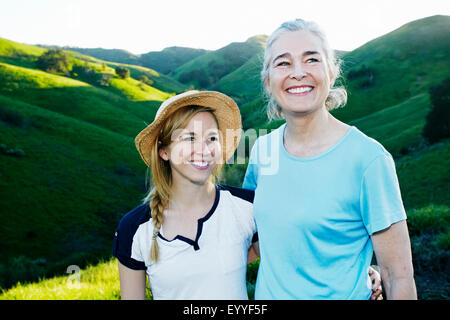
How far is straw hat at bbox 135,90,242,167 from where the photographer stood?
8.23ft

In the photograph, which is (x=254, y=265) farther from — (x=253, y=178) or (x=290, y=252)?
(x=290, y=252)

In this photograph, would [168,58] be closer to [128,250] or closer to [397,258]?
[128,250]

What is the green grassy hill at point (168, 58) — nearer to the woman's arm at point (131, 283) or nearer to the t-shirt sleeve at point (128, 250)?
the t-shirt sleeve at point (128, 250)

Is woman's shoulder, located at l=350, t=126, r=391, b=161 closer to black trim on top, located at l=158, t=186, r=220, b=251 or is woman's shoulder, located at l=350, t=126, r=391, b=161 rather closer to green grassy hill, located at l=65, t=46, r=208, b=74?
black trim on top, located at l=158, t=186, r=220, b=251

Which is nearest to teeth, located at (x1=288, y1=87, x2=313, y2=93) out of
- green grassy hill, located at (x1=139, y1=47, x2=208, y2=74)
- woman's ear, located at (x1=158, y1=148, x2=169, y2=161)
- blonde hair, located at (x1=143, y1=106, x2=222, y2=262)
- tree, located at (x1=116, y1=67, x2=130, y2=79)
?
blonde hair, located at (x1=143, y1=106, x2=222, y2=262)

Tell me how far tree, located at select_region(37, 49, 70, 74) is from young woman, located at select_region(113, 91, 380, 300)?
55.0m

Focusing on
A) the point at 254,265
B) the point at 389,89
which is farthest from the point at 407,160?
the point at 389,89

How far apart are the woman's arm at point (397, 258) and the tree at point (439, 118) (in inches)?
820

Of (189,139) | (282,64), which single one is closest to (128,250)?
(189,139)

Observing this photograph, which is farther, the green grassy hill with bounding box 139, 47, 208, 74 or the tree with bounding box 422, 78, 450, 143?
the green grassy hill with bounding box 139, 47, 208, 74

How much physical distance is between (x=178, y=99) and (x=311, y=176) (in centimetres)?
109

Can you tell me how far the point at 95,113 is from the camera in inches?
1591

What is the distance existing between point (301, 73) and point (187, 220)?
1311 millimetres

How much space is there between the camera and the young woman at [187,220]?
233cm
